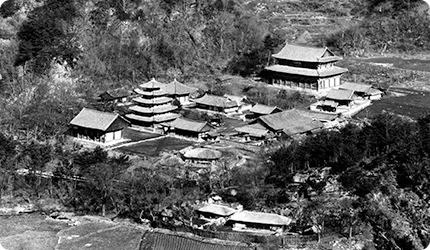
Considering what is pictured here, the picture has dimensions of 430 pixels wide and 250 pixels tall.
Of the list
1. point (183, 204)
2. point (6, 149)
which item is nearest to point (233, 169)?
point (183, 204)

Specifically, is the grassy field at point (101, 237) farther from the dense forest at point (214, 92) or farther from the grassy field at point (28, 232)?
the dense forest at point (214, 92)

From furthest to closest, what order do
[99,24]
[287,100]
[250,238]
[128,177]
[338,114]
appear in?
[99,24], [287,100], [338,114], [128,177], [250,238]

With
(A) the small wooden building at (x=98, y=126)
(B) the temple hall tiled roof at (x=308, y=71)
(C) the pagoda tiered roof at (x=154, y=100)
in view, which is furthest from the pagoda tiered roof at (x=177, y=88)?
(A) the small wooden building at (x=98, y=126)

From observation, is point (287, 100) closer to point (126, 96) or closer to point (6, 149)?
point (126, 96)

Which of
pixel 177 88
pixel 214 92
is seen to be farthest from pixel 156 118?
pixel 214 92

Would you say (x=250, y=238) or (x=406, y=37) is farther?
(x=406, y=37)

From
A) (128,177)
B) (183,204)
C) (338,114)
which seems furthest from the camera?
(338,114)
